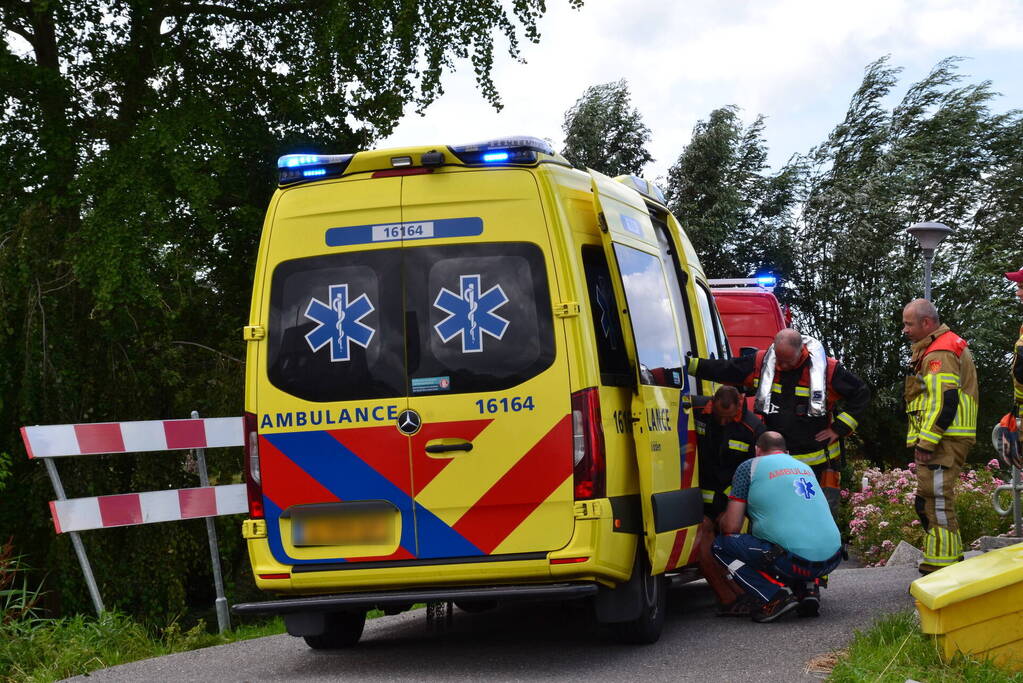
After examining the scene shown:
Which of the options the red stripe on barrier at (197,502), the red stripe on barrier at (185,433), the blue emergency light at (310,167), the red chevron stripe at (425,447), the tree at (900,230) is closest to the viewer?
the red chevron stripe at (425,447)

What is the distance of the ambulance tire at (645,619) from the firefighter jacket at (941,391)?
6.73 ft

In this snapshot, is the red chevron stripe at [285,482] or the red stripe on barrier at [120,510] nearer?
the red chevron stripe at [285,482]

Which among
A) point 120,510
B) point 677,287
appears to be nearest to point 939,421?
point 677,287

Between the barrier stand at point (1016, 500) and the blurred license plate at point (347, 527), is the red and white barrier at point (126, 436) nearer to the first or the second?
the blurred license plate at point (347, 527)

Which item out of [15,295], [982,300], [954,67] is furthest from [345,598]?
[954,67]

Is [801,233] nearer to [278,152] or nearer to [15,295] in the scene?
[278,152]

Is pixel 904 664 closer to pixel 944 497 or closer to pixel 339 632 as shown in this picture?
A: pixel 944 497

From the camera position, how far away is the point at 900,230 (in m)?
34.4

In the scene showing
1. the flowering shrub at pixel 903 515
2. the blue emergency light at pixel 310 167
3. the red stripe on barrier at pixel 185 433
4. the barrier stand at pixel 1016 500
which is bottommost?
the flowering shrub at pixel 903 515

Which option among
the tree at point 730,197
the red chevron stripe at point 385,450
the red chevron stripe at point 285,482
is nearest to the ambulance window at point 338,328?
the red chevron stripe at point 385,450

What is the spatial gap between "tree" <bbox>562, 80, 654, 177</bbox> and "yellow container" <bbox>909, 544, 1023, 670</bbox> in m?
35.3

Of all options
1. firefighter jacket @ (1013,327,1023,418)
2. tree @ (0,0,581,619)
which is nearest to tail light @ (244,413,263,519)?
firefighter jacket @ (1013,327,1023,418)

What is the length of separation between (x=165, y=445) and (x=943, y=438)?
15.5 feet

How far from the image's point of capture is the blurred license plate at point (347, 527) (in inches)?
250
